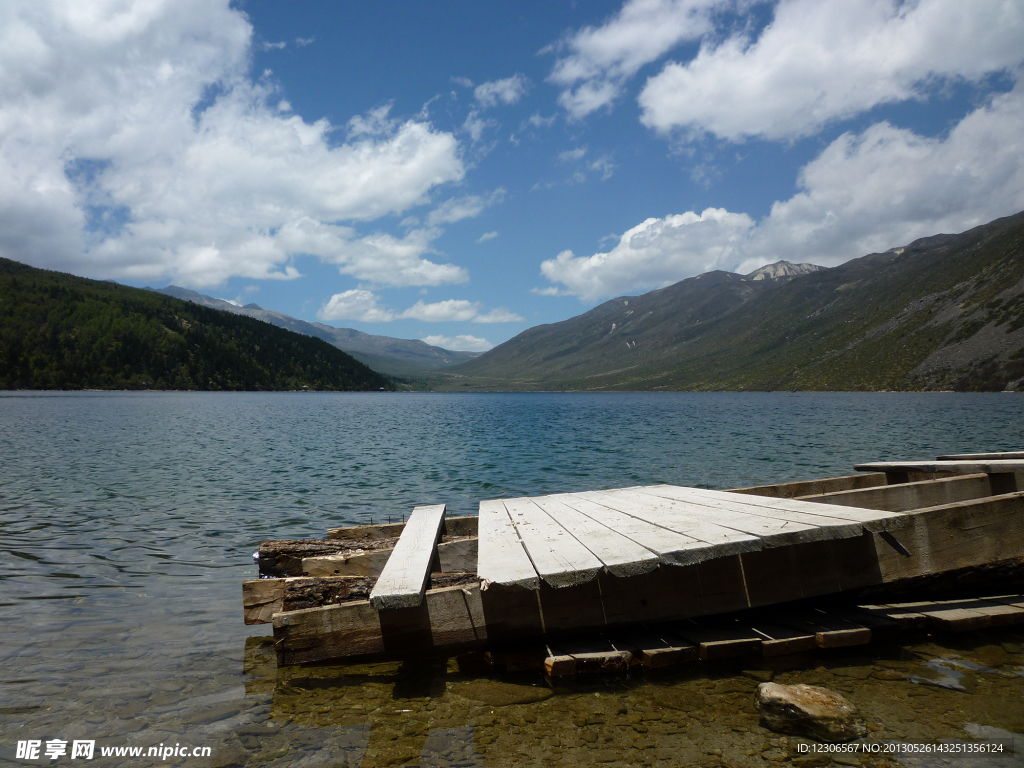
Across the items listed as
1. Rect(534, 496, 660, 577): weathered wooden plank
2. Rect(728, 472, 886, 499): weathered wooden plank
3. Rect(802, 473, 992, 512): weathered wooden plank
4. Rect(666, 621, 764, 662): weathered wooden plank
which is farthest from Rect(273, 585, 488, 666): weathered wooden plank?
Rect(802, 473, 992, 512): weathered wooden plank

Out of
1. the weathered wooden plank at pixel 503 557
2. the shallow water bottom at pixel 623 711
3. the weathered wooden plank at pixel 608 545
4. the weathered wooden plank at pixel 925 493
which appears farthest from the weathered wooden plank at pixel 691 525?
the weathered wooden plank at pixel 925 493

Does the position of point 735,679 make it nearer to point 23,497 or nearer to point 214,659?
point 214,659

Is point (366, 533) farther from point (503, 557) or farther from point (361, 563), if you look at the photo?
point (503, 557)

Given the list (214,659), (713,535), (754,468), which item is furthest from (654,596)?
(754,468)

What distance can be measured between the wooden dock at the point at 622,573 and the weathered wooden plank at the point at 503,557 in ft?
0.07

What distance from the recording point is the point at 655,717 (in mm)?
4816

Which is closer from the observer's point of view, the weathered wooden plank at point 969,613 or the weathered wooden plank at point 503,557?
the weathered wooden plank at point 503,557

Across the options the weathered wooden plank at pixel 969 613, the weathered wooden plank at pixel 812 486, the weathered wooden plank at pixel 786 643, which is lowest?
the weathered wooden plank at pixel 969 613

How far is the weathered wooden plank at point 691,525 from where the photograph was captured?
17.4 ft

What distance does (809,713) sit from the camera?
14.6 ft

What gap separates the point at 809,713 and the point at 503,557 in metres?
2.96

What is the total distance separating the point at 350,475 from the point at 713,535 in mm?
20001

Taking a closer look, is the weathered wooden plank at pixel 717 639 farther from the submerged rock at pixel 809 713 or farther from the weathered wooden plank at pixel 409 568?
the weathered wooden plank at pixel 409 568

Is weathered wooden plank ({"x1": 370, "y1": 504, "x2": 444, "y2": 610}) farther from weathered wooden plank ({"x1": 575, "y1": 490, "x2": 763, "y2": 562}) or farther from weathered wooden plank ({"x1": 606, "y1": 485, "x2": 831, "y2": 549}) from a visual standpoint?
weathered wooden plank ({"x1": 606, "y1": 485, "x2": 831, "y2": 549})
